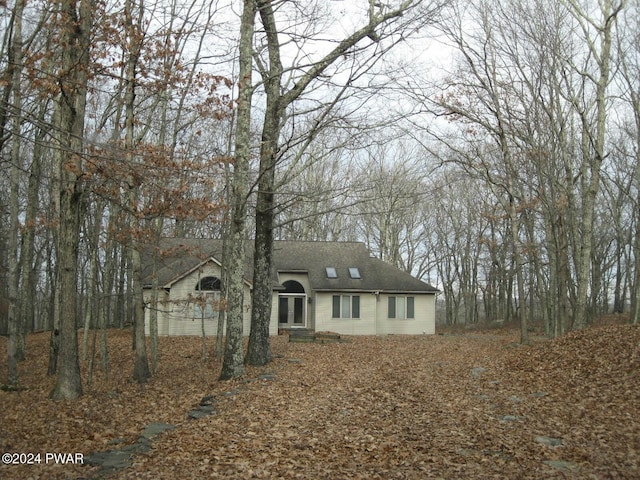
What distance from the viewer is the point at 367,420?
324 inches

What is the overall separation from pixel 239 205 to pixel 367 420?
Answer: 565cm

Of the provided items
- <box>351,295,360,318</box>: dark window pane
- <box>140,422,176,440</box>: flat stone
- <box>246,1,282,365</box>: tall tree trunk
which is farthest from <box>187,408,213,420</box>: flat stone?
<box>351,295,360,318</box>: dark window pane

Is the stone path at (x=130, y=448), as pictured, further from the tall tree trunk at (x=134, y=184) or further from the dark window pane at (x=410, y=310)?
the dark window pane at (x=410, y=310)

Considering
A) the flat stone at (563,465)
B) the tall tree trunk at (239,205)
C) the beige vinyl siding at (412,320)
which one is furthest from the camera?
the beige vinyl siding at (412,320)

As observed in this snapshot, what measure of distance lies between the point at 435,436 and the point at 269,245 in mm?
7759

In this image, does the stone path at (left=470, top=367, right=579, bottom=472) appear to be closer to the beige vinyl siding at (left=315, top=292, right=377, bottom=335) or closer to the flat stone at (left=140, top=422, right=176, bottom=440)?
the flat stone at (left=140, top=422, right=176, bottom=440)

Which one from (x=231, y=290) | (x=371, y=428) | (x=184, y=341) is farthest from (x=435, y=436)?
(x=184, y=341)

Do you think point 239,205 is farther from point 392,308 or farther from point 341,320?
point 392,308

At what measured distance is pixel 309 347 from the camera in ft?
65.6

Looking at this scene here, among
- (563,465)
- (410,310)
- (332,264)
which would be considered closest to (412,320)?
(410,310)

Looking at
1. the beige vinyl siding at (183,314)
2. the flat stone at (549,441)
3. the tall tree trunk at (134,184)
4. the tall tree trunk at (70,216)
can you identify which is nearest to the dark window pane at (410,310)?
the beige vinyl siding at (183,314)

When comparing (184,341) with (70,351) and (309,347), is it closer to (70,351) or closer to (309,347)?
(309,347)

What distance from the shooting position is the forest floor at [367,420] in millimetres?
6062

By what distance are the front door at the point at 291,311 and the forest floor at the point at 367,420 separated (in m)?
15.6
